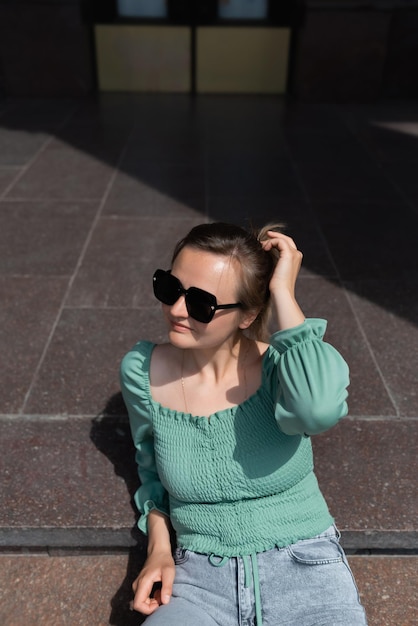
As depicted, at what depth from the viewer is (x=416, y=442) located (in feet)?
8.33

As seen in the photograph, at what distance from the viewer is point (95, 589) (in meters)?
2.11

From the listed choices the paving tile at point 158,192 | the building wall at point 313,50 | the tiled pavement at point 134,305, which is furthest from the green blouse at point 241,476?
the building wall at point 313,50

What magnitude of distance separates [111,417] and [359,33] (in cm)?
745

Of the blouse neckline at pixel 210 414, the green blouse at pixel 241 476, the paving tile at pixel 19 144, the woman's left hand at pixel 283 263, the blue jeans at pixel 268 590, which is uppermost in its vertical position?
the woman's left hand at pixel 283 263

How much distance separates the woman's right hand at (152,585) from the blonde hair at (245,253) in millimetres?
828

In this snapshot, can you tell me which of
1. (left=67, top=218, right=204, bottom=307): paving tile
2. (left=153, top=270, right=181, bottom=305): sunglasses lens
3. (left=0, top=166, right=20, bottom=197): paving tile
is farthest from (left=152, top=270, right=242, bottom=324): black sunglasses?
(left=0, top=166, right=20, bottom=197): paving tile

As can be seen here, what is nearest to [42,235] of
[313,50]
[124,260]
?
[124,260]

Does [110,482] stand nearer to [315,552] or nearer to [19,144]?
[315,552]

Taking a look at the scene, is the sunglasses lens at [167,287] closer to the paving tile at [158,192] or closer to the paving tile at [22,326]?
the paving tile at [22,326]

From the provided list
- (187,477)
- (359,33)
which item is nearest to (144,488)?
(187,477)

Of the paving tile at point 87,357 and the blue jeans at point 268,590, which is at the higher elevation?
the blue jeans at point 268,590

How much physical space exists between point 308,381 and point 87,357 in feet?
5.67

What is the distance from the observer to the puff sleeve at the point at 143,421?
1.92 metres

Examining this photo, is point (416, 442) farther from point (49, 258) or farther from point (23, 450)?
point (49, 258)
